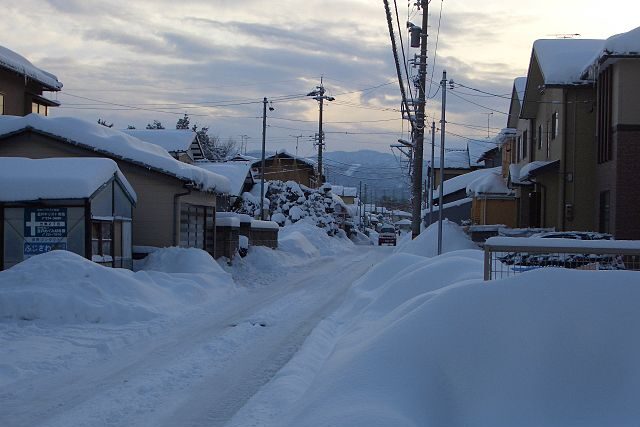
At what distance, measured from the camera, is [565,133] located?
28.1 metres

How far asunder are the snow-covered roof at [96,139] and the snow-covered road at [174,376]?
8.64m

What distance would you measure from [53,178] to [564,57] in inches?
774

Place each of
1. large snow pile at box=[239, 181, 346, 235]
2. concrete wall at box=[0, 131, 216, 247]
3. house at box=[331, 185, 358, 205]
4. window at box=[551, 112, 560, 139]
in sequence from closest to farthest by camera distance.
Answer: concrete wall at box=[0, 131, 216, 247] → window at box=[551, 112, 560, 139] → large snow pile at box=[239, 181, 346, 235] → house at box=[331, 185, 358, 205]

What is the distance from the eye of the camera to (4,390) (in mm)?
8727

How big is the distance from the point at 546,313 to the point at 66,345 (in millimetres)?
7700

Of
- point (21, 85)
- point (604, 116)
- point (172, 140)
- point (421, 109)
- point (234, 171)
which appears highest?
point (21, 85)

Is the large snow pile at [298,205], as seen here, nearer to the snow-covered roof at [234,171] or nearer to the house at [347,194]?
the snow-covered roof at [234,171]

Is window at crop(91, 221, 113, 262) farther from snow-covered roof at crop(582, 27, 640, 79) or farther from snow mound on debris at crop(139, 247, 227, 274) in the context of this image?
snow-covered roof at crop(582, 27, 640, 79)

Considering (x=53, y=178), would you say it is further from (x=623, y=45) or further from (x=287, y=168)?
(x=287, y=168)

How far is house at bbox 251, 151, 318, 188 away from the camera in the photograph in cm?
6725

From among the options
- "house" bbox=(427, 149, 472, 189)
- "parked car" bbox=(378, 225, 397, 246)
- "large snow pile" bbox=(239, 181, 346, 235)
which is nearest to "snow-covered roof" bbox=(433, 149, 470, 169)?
"house" bbox=(427, 149, 472, 189)

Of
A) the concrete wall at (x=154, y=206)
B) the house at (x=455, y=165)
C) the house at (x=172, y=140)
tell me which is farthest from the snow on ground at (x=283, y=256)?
the house at (x=455, y=165)

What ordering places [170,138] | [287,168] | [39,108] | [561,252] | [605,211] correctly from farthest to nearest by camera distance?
[287,168]
[170,138]
[39,108]
[605,211]
[561,252]

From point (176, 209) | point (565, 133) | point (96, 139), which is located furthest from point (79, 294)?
point (565, 133)
